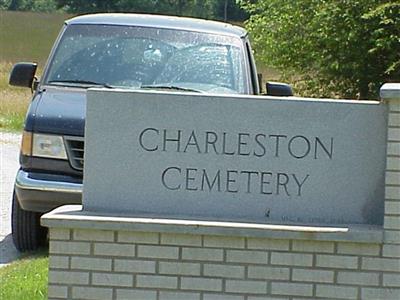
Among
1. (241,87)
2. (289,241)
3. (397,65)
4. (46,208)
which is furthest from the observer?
(397,65)

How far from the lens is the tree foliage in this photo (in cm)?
1591

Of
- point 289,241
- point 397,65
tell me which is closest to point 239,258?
point 289,241

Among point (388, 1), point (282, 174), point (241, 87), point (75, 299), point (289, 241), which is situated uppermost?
point (388, 1)

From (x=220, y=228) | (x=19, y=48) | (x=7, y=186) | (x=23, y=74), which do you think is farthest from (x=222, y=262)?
(x=19, y=48)

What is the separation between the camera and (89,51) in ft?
25.1

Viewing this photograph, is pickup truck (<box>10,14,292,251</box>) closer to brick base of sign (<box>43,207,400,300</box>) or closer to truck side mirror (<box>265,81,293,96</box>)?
truck side mirror (<box>265,81,293,96</box>)

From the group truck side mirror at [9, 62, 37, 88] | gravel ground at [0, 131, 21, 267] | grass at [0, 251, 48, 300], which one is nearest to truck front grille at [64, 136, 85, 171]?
grass at [0, 251, 48, 300]

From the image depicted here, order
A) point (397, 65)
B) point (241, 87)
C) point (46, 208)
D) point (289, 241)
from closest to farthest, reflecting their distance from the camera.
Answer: point (289, 241), point (46, 208), point (241, 87), point (397, 65)

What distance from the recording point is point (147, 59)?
7.51 meters

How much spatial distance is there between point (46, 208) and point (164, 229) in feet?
9.10

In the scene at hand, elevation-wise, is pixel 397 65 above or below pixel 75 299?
above

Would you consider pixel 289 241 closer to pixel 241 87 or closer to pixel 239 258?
pixel 239 258

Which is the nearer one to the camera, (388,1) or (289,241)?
(289,241)

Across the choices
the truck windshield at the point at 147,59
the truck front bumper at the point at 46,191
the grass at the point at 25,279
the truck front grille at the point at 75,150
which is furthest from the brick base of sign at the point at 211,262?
the truck windshield at the point at 147,59
